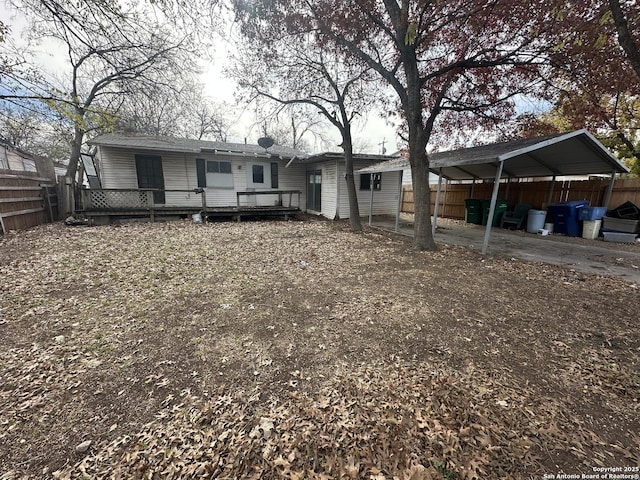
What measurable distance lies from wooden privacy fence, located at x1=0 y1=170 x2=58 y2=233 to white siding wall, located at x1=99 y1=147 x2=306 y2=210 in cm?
202

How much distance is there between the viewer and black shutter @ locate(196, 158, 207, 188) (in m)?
12.0

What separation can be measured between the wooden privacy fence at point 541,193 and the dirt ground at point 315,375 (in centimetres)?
622

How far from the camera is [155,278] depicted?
4.52 meters

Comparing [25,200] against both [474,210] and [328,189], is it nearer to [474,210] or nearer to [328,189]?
[328,189]

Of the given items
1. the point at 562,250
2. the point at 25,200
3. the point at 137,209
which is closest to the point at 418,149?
the point at 562,250

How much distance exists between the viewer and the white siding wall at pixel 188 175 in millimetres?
10805

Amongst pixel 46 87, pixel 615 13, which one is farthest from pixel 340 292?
pixel 46 87

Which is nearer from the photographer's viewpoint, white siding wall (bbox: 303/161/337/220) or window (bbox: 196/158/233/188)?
white siding wall (bbox: 303/161/337/220)

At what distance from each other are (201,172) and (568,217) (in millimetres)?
14185

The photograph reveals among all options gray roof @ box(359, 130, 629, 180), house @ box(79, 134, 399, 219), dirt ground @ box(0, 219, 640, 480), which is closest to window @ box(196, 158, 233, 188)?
house @ box(79, 134, 399, 219)

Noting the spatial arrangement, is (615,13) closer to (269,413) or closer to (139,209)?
(269,413)

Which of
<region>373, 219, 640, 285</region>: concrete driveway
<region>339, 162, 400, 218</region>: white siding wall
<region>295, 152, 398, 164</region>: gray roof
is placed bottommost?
<region>373, 219, 640, 285</region>: concrete driveway

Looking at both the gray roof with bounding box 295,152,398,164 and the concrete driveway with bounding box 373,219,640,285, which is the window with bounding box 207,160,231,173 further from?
the concrete driveway with bounding box 373,219,640,285

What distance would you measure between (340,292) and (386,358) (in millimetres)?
1627
